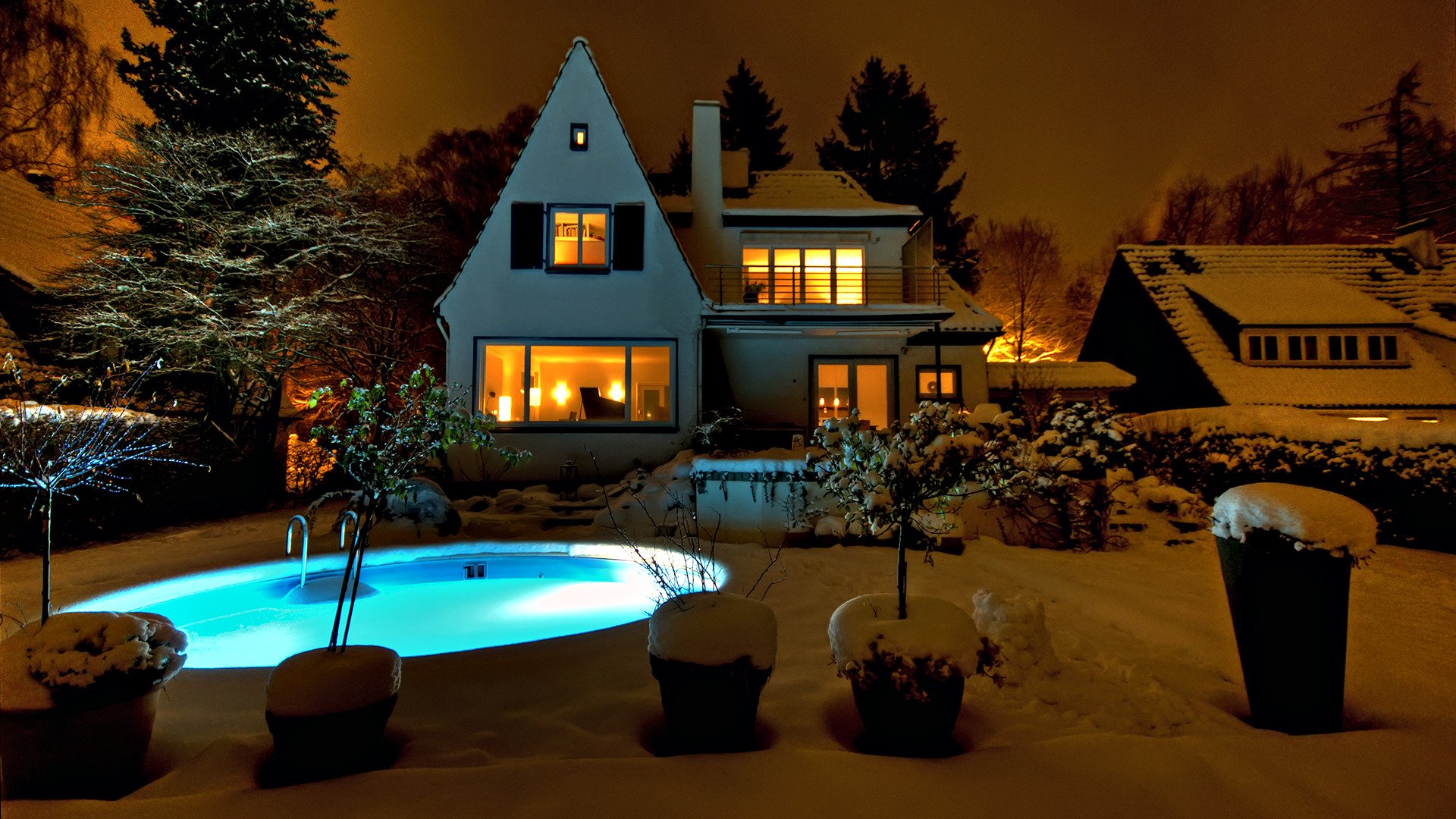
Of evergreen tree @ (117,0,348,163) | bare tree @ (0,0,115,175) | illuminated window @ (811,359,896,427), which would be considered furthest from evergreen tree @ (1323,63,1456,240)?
bare tree @ (0,0,115,175)

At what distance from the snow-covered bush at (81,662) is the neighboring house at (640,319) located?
395 inches

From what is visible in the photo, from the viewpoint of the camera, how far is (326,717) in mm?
2426

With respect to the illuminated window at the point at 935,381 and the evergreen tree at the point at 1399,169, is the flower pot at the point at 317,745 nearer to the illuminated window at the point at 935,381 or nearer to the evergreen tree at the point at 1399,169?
the illuminated window at the point at 935,381

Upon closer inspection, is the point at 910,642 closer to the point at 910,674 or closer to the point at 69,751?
the point at 910,674

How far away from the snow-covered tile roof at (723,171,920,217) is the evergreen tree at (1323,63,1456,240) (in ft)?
58.4

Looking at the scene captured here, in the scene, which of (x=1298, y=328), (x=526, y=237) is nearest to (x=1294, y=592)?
(x=526, y=237)

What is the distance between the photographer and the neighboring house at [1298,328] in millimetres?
14711

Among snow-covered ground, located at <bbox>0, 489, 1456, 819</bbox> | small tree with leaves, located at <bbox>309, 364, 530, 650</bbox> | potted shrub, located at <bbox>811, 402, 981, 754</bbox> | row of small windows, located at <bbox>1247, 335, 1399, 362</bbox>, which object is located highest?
row of small windows, located at <bbox>1247, 335, 1399, 362</bbox>

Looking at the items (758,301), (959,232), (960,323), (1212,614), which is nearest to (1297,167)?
(959,232)

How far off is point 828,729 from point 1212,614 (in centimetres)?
389

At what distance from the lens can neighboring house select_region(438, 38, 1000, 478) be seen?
42.5 ft

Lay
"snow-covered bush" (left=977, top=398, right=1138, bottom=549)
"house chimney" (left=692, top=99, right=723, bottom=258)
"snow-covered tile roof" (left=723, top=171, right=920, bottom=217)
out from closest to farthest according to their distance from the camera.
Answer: "snow-covered bush" (left=977, top=398, right=1138, bottom=549) < "snow-covered tile roof" (left=723, top=171, right=920, bottom=217) < "house chimney" (left=692, top=99, right=723, bottom=258)

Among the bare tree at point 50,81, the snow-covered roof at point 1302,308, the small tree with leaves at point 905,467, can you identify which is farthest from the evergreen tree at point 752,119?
the small tree with leaves at point 905,467

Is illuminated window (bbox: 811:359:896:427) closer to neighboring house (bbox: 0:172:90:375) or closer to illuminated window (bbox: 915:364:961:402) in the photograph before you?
illuminated window (bbox: 915:364:961:402)
